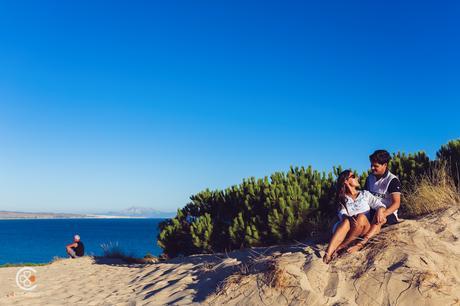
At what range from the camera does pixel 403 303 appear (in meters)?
5.09

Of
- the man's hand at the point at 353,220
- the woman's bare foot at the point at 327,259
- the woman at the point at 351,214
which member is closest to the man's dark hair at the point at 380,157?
the woman at the point at 351,214

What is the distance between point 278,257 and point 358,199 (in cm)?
149

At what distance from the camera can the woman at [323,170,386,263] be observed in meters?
6.11

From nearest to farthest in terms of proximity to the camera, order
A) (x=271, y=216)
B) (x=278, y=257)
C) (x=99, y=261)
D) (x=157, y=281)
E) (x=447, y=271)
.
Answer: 1. (x=447, y=271)
2. (x=278, y=257)
3. (x=157, y=281)
4. (x=271, y=216)
5. (x=99, y=261)

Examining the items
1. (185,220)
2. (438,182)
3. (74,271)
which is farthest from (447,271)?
(74,271)

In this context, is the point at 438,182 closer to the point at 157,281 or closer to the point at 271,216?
the point at 271,216

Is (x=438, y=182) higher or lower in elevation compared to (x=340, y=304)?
higher

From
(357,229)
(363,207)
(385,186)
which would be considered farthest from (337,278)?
(385,186)

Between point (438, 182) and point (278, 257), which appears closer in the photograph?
point (278, 257)

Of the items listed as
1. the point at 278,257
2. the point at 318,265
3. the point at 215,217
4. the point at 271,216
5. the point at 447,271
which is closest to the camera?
the point at 447,271
